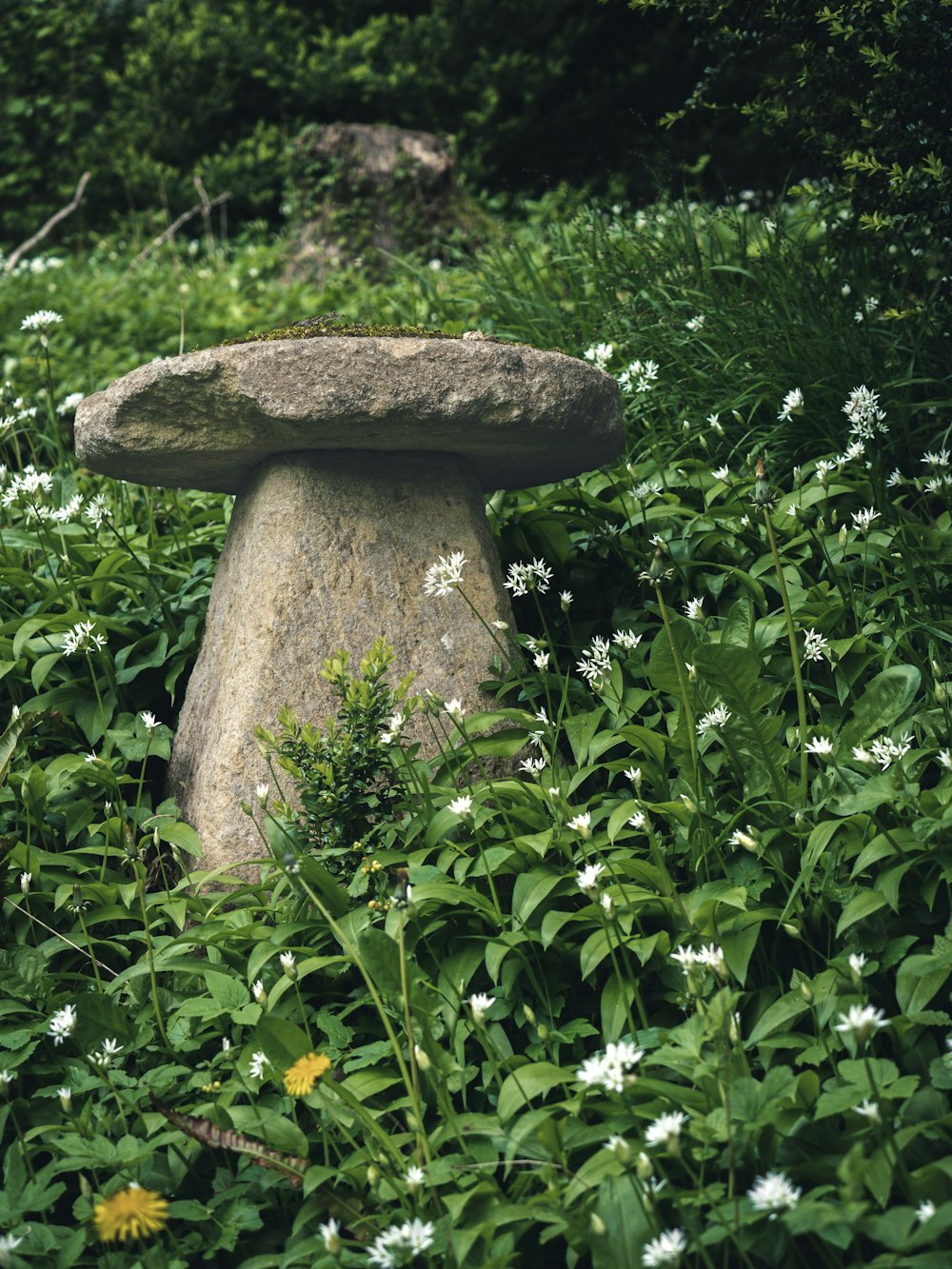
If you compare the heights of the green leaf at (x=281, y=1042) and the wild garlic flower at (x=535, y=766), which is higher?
the green leaf at (x=281, y=1042)

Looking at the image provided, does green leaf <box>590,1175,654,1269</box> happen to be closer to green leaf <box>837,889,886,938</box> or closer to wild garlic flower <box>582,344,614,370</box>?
green leaf <box>837,889,886,938</box>

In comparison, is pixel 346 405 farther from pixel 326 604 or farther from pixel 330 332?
pixel 326 604

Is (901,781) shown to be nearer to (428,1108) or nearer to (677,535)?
(428,1108)

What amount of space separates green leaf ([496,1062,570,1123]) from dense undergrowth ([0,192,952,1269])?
0.04ft

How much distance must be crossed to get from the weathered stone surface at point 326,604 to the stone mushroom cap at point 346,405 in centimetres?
11

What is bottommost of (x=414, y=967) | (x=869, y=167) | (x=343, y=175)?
(x=343, y=175)

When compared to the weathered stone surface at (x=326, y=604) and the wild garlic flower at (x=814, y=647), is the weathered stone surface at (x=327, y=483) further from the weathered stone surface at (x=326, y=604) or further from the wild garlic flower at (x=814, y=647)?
the wild garlic flower at (x=814, y=647)

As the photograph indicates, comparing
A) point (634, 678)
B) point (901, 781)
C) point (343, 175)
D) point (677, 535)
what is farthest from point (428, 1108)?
point (343, 175)

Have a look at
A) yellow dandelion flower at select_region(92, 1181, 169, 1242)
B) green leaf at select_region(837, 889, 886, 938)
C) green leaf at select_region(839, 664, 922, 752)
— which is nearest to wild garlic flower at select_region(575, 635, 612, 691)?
green leaf at select_region(839, 664, 922, 752)

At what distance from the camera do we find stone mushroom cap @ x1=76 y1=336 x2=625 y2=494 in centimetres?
280

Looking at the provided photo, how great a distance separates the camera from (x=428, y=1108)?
2186 mm

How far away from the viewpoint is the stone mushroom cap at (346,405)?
2.80 metres

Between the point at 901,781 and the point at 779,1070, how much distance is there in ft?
2.20

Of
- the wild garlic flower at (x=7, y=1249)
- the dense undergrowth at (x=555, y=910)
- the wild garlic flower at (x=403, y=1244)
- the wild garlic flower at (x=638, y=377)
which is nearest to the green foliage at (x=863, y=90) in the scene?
the dense undergrowth at (x=555, y=910)
